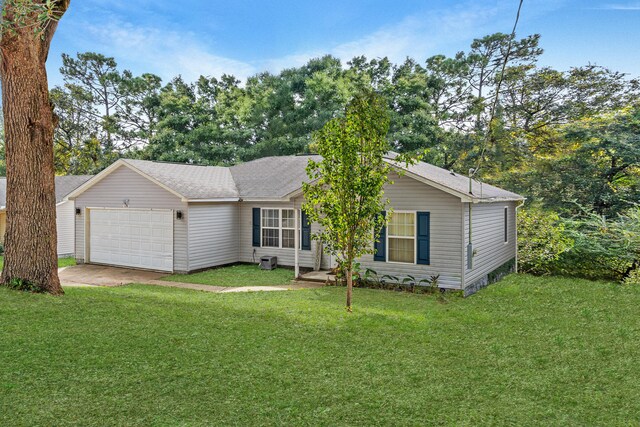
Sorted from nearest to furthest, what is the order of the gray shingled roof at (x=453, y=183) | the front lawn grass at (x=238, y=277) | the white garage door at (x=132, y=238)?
the gray shingled roof at (x=453, y=183) → the front lawn grass at (x=238, y=277) → the white garage door at (x=132, y=238)

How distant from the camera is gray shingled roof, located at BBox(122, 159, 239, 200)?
14.4 m

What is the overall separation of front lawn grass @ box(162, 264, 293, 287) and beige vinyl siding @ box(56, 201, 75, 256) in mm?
9202

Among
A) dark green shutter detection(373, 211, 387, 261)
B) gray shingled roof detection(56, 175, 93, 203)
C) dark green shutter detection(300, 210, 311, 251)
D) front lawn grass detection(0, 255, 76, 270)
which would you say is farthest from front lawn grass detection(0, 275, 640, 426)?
gray shingled roof detection(56, 175, 93, 203)

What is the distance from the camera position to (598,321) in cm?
844

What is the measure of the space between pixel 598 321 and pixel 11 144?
1221 cm

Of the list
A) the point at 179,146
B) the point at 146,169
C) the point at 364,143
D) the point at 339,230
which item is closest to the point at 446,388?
the point at 339,230

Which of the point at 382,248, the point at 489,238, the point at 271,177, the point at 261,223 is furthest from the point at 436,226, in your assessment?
the point at 271,177

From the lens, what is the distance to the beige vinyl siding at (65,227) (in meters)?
19.9

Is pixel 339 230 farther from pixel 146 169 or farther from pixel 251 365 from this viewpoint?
pixel 146 169

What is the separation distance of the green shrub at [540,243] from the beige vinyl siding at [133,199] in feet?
39.3

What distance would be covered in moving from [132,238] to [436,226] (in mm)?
10717

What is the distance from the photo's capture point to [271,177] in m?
17.4

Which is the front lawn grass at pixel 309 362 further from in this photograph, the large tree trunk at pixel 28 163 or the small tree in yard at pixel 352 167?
the small tree in yard at pixel 352 167

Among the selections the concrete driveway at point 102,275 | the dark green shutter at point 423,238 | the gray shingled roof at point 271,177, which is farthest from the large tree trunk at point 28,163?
the dark green shutter at point 423,238
